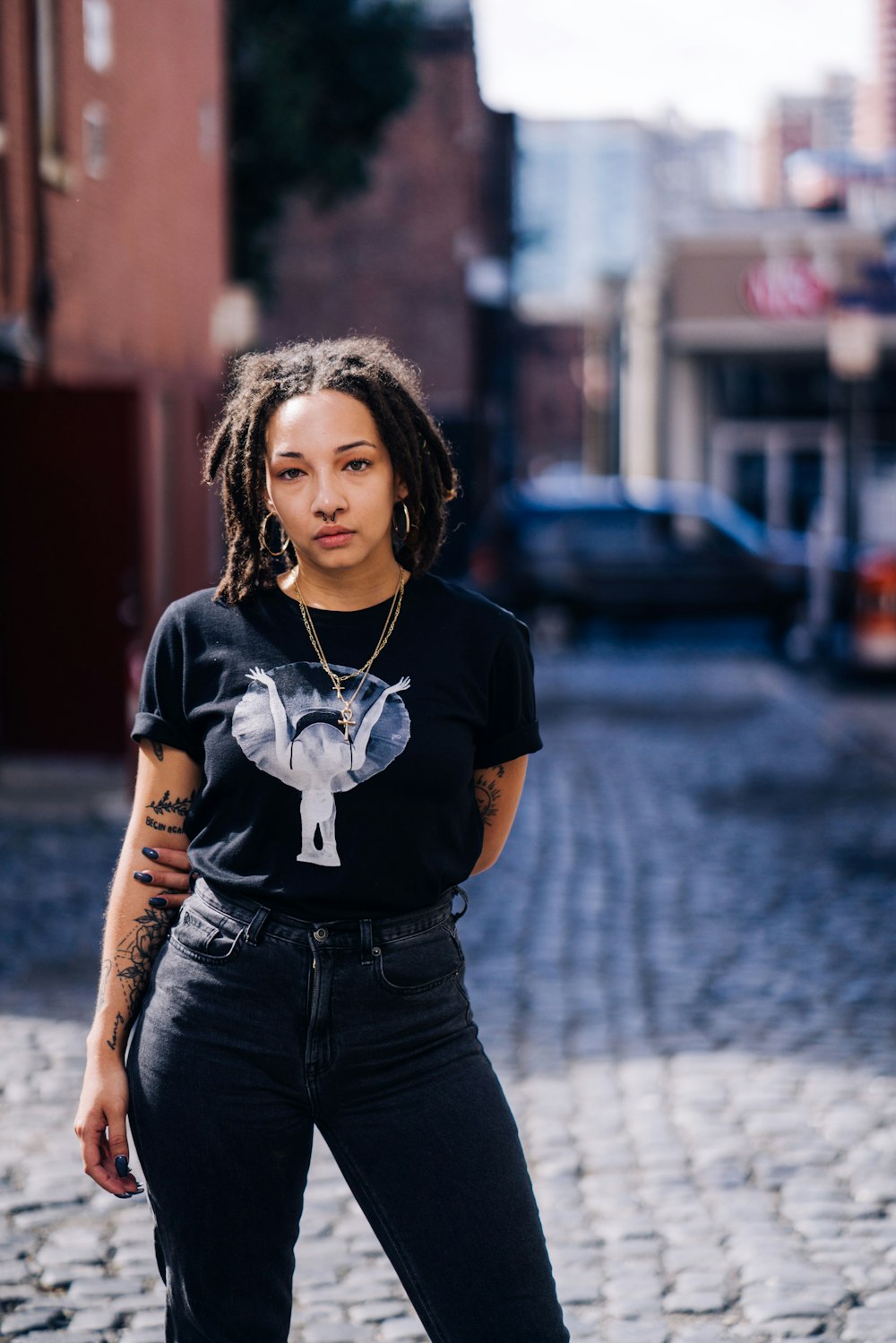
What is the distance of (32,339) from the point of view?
12.0m

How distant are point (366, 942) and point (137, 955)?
0.35 metres

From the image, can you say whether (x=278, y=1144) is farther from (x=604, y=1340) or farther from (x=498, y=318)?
(x=498, y=318)

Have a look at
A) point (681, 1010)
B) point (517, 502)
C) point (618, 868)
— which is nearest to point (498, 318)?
point (517, 502)

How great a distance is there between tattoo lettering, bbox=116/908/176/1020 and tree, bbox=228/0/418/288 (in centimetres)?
2279

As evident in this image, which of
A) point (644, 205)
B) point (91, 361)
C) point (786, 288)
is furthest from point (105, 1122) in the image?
point (644, 205)

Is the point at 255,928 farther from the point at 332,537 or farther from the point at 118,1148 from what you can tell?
the point at 332,537

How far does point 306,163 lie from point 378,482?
2399 centimetres

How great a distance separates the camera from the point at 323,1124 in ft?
8.58

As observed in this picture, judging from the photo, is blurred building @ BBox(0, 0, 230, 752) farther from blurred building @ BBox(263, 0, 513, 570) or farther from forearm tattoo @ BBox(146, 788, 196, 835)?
blurred building @ BBox(263, 0, 513, 570)

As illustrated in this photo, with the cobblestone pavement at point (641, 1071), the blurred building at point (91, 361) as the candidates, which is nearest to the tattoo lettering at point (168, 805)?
the cobblestone pavement at point (641, 1071)

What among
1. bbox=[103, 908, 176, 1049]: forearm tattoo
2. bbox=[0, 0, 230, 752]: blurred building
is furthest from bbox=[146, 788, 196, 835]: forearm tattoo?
bbox=[0, 0, 230, 752]: blurred building

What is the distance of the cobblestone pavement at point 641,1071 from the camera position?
412 cm

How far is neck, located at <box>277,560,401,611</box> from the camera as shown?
8.81 feet

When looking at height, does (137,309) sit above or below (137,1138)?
above
